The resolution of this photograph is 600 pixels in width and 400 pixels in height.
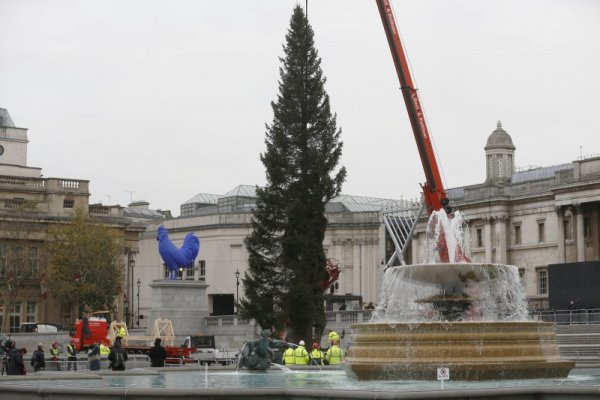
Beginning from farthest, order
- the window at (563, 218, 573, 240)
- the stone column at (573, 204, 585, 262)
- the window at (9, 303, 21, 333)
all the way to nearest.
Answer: the window at (563, 218, 573, 240) < the stone column at (573, 204, 585, 262) < the window at (9, 303, 21, 333)

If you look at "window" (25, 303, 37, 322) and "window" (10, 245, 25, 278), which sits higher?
"window" (10, 245, 25, 278)

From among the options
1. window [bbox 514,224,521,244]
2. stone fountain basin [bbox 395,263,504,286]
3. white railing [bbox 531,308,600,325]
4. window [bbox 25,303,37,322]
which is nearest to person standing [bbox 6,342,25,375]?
stone fountain basin [bbox 395,263,504,286]

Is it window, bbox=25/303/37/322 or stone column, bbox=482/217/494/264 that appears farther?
stone column, bbox=482/217/494/264

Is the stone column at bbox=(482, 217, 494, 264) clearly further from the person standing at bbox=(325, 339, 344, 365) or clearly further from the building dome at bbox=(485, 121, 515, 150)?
the person standing at bbox=(325, 339, 344, 365)

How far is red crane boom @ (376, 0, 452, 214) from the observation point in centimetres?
4266

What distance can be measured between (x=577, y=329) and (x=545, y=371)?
31.6 metres

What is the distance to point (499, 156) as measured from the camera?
10762cm

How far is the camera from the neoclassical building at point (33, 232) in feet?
275

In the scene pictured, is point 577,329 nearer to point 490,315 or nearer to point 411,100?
point 411,100

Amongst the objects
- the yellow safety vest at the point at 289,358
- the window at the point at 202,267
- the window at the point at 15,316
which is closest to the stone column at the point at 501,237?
the window at the point at 202,267

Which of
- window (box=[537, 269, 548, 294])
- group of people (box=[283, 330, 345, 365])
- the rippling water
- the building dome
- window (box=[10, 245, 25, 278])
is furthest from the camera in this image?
the building dome

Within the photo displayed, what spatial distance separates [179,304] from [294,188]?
492 inches

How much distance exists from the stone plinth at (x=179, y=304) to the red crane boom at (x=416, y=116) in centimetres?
2402

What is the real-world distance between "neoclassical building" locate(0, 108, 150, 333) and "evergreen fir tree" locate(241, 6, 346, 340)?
27.0m
